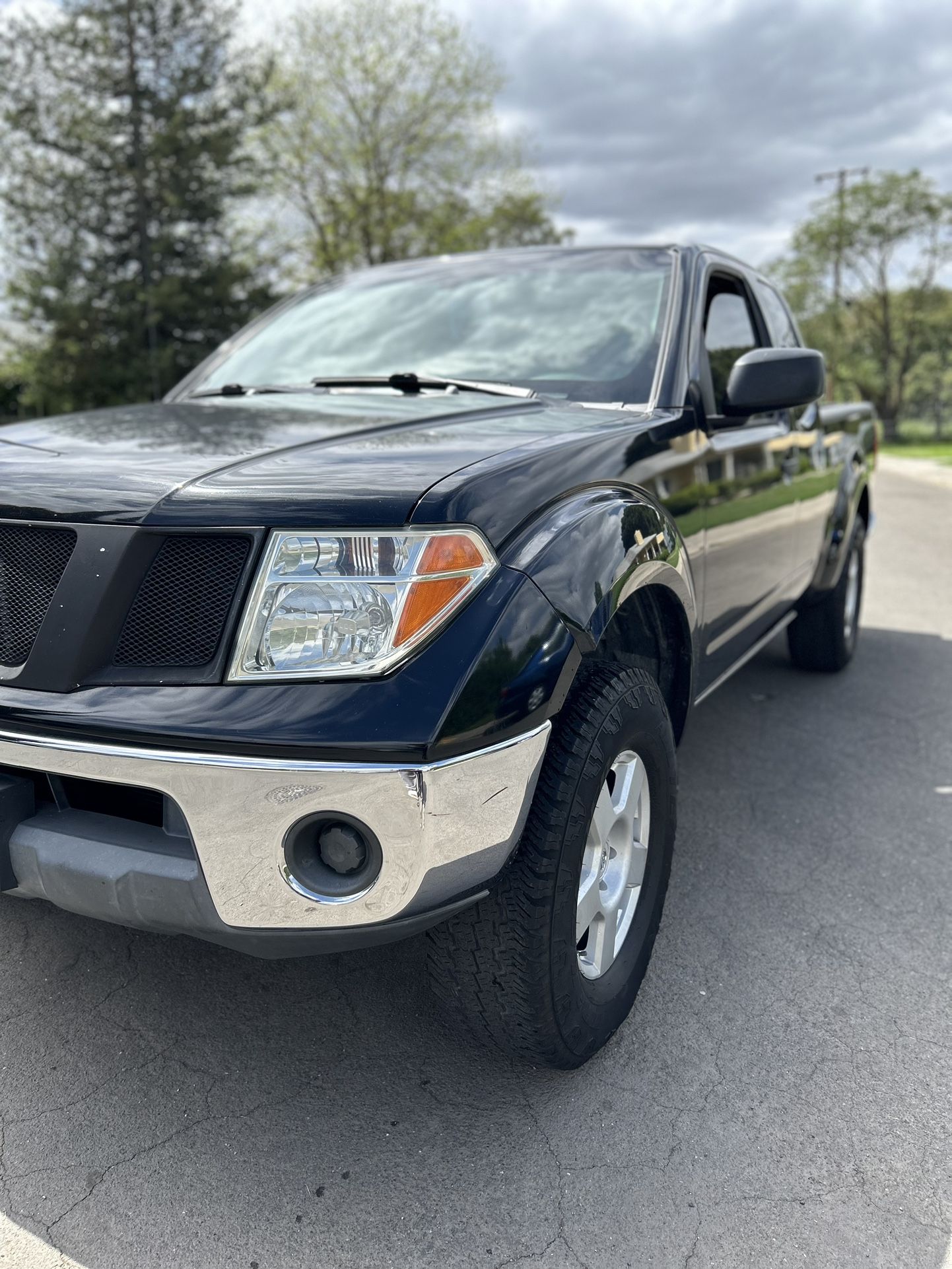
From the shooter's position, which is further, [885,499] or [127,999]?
[885,499]

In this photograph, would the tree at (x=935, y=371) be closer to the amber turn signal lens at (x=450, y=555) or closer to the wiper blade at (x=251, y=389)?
the wiper blade at (x=251, y=389)

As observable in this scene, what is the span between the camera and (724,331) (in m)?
3.44

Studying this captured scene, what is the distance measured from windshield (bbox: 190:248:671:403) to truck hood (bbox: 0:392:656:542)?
369mm

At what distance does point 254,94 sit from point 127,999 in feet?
90.5

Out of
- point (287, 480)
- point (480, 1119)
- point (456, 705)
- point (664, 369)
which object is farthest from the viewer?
point (664, 369)

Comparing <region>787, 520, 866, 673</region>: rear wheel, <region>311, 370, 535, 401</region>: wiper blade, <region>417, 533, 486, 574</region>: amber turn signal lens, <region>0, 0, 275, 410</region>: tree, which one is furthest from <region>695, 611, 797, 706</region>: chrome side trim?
<region>0, 0, 275, 410</region>: tree

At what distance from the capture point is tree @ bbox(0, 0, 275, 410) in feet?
78.5

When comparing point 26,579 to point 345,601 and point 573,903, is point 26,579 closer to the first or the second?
point 345,601

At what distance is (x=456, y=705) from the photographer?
161 cm

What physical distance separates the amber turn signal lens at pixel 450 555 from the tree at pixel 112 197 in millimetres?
24066

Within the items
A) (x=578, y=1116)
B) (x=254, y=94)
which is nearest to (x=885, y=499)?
(x=578, y=1116)

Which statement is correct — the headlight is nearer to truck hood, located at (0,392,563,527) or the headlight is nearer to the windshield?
truck hood, located at (0,392,563,527)

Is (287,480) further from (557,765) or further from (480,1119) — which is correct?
(480,1119)

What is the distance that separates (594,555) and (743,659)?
1.80 meters
